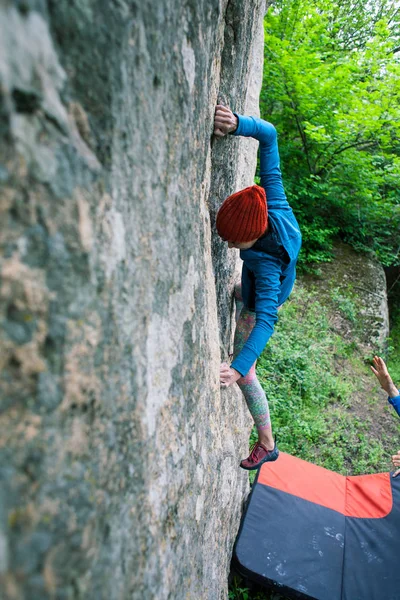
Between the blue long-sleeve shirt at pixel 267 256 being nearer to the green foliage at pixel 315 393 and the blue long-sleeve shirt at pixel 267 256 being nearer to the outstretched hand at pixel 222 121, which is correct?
the outstretched hand at pixel 222 121

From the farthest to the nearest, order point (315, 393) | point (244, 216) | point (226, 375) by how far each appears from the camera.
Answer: point (315, 393) < point (226, 375) < point (244, 216)

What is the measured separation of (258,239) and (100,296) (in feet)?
4.84

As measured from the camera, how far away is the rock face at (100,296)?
69 cm

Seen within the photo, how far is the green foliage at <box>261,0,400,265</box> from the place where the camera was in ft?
23.5

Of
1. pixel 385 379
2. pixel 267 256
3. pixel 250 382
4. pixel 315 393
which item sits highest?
pixel 267 256

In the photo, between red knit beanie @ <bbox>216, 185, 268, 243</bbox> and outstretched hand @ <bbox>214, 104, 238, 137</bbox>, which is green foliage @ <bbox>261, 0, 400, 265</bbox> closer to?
outstretched hand @ <bbox>214, 104, 238, 137</bbox>

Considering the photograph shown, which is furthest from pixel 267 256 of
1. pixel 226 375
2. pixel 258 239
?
pixel 226 375

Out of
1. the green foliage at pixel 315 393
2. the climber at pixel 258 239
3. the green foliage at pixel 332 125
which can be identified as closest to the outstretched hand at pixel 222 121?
the climber at pixel 258 239

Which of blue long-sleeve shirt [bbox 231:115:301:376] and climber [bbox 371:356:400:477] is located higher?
blue long-sleeve shirt [bbox 231:115:301:376]

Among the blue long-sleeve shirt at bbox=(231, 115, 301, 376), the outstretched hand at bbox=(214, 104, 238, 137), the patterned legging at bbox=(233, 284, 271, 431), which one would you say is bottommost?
the patterned legging at bbox=(233, 284, 271, 431)

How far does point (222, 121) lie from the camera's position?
81.7 inches

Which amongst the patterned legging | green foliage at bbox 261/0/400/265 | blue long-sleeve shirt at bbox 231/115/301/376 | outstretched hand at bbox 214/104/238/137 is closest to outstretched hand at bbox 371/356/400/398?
the patterned legging

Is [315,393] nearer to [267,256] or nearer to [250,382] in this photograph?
[250,382]

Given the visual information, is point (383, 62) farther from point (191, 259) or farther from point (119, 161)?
point (119, 161)
